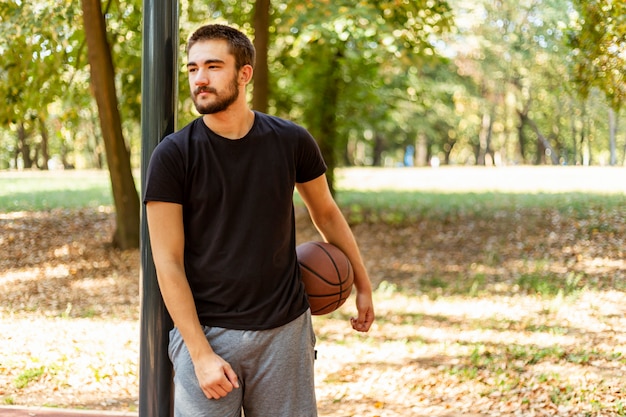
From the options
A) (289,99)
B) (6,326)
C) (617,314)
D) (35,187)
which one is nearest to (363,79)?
(289,99)

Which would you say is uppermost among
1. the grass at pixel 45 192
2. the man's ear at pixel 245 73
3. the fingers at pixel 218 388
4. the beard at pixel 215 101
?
the man's ear at pixel 245 73

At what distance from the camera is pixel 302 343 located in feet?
9.52

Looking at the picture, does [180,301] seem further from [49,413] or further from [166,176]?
[49,413]

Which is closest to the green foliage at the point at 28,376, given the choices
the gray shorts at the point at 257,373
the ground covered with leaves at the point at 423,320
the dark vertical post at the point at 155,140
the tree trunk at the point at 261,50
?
the ground covered with leaves at the point at 423,320

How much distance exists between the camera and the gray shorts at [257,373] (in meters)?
2.75

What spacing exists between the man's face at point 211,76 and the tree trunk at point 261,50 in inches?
357

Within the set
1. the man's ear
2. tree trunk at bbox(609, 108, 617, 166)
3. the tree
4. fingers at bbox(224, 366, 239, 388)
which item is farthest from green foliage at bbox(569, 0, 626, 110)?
fingers at bbox(224, 366, 239, 388)

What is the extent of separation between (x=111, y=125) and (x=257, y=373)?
30.2ft

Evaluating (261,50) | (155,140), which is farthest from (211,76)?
(261,50)

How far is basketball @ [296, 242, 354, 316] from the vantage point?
3193 mm

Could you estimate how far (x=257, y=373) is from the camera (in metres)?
2.81

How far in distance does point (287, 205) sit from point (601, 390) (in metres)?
4.44

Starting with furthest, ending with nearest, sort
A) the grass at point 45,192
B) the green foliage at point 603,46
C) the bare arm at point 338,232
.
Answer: the grass at point 45,192 < the green foliage at point 603,46 < the bare arm at point 338,232

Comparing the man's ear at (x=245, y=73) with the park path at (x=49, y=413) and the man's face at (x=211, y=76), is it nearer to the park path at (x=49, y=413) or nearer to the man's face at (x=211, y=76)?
the man's face at (x=211, y=76)
